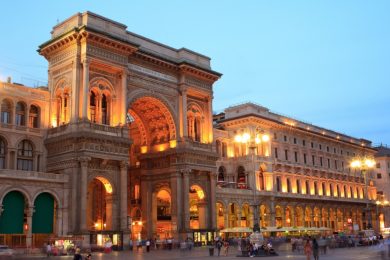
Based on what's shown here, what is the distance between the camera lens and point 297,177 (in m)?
82.3

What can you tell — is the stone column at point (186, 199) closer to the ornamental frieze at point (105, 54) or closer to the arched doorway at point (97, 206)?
the arched doorway at point (97, 206)

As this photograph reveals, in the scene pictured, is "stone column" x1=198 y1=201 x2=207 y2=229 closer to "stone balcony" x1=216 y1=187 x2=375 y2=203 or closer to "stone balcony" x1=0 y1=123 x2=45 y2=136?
"stone balcony" x1=216 y1=187 x2=375 y2=203

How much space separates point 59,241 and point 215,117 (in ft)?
146

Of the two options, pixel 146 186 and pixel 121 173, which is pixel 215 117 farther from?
pixel 121 173

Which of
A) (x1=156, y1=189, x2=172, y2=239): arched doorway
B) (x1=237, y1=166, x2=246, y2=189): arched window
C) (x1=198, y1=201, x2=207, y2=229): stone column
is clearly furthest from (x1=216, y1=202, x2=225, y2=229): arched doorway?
(x1=198, y1=201, x2=207, y2=229): stone column

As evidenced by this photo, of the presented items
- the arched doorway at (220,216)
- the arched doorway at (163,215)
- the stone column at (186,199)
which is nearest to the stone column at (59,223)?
the stone column at (186,199)

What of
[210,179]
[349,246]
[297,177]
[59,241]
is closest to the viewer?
[59,241]

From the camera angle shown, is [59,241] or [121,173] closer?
[59,241]

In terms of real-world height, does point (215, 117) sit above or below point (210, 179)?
above

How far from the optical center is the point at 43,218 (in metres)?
47.4

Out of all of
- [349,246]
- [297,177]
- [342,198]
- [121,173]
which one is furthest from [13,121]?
[342,198]

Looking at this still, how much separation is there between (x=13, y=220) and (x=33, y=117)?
34.9 feet

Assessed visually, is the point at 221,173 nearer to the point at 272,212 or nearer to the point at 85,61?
the point at 272,212

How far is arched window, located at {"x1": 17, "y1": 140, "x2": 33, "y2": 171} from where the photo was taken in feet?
163
